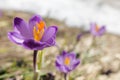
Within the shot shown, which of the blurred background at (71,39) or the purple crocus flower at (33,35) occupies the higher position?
the blurred background at (71,39)

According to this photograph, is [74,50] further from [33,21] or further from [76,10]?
[76,10]

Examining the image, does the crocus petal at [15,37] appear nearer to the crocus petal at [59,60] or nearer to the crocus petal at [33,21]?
the crocus petal at [33,21]

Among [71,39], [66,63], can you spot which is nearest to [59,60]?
[66,63]

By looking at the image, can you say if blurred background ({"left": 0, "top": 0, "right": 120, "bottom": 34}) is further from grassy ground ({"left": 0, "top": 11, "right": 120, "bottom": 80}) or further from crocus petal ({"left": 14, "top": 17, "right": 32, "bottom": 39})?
crocus petal ({"left": 14, "top": 17, "right": 32, "bottom": 39})

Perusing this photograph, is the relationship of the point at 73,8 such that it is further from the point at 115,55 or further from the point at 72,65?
the point at 72,65

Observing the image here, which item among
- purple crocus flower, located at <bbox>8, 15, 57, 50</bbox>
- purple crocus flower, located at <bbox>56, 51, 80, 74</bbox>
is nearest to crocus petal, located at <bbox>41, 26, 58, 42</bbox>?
purple crocus flower, located at <bbox>8, 15, 57, 50</bbox>

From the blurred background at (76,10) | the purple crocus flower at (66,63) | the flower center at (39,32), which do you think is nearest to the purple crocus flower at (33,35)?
the flower center at (39,32)

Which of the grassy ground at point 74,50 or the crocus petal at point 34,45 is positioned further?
the grassy ground at point 74,50
